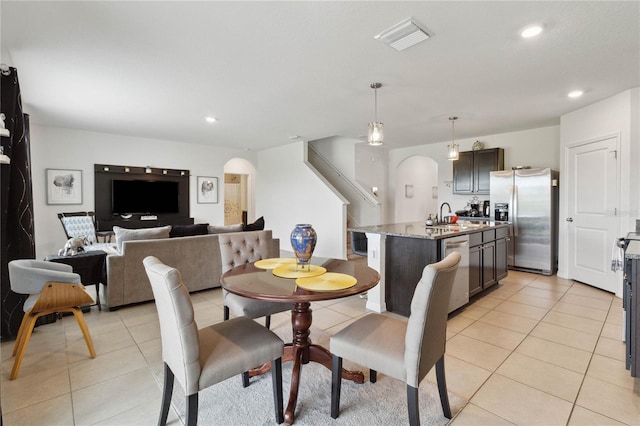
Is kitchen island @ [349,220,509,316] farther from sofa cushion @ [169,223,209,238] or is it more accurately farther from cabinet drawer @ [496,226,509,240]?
sofa cushion @ [169,223,209,238]

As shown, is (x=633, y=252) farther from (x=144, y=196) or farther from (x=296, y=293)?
(x=144, y=196)

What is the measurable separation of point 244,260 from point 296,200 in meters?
4.56

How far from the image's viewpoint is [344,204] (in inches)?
244

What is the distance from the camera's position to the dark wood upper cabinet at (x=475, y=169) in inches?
230

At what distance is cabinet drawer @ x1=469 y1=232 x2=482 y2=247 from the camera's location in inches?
136

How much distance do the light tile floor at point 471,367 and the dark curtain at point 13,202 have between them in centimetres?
32

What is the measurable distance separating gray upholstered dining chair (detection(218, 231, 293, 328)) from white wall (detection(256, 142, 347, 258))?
3473 millimetres

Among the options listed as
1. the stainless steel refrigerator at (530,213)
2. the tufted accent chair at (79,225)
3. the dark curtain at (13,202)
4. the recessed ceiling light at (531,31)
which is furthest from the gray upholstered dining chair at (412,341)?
the tufted accent chair at (79,225)

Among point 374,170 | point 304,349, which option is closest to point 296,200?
point 374,170

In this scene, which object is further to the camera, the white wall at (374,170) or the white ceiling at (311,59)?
the white wall at (374,170)

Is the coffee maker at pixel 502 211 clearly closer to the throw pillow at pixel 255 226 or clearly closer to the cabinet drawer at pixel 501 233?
the cabinet drawer at pixel 501 233

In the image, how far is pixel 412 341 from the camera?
4.82 feet

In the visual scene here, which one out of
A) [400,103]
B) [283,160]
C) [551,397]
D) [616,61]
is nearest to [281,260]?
[551,397]

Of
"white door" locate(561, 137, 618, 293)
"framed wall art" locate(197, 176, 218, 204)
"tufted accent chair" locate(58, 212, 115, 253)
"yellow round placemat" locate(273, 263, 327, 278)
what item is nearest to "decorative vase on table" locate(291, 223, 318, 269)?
"yellow round placemat" locate(273, 263, 327, 278)
